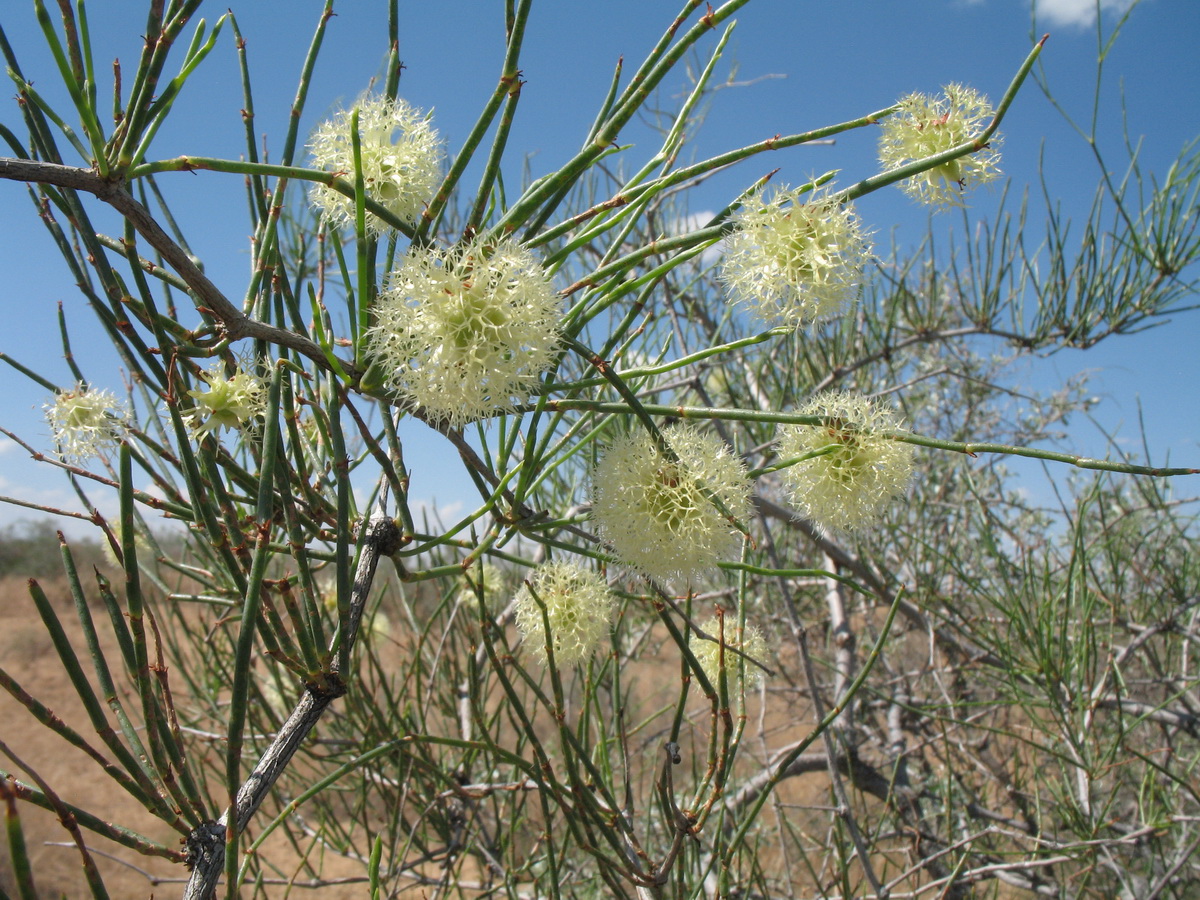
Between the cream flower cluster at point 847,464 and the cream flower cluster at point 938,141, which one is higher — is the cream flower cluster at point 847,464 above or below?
below

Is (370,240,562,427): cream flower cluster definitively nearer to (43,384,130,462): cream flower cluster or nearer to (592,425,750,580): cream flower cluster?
(592,425,750,580): cream flower cluster

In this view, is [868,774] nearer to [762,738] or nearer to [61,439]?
[762,738]

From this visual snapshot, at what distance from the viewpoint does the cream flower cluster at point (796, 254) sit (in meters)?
0.64

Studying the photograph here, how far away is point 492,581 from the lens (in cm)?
218

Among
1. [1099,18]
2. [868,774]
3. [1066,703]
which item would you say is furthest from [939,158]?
[868,774]

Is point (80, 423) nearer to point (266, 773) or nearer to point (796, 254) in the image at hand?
point (266, 773)

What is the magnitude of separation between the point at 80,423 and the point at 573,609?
2.38 feet

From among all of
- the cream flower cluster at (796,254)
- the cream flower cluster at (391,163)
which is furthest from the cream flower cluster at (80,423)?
the cream flower cluster at (796,254)

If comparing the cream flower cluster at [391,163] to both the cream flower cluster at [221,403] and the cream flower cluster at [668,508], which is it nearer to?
the cream flower cluster at [221,403]

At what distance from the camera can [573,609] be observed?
3.59 feet

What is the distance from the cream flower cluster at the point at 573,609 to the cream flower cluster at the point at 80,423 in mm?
609

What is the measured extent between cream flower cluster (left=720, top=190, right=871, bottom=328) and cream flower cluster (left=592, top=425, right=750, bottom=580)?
181 millimetres

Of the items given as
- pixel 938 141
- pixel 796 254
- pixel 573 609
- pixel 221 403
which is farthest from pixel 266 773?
pixel 938 141

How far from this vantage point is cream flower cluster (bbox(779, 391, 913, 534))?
0.75 meters
